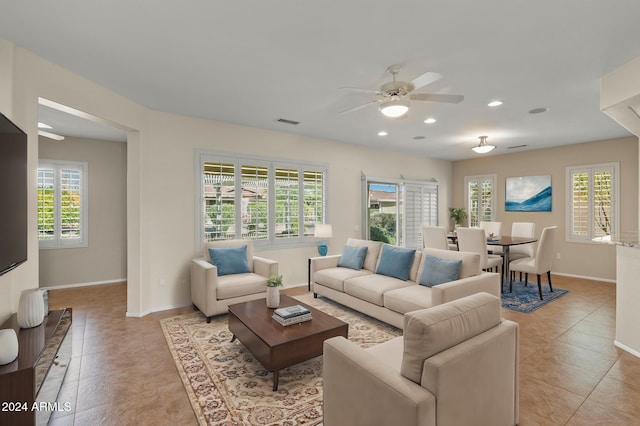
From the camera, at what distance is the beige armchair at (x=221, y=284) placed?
12.7ft

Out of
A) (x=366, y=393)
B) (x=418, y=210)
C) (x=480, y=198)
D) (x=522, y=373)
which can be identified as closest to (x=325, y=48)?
(x=366, y=393)

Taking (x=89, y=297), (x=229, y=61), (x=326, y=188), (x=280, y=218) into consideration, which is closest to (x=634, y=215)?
(x=326, y=188)

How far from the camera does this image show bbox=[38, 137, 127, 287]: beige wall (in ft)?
17.9

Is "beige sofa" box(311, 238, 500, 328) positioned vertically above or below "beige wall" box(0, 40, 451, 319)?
below

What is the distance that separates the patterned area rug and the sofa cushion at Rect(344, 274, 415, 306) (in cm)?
33

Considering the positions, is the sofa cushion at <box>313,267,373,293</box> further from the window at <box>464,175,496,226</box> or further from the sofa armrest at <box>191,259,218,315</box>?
the window at <box>464,175,496,226</box>

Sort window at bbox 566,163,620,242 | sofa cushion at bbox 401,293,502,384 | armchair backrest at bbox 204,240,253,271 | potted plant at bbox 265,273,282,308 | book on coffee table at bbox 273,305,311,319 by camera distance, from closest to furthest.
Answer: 1. sofa cushion at bbox 401,293,502,384
2. book on coffee table at bbox 273,305,311,319
3. potted plant at bbox 265,273,282,308
4. armchair backrest at bbox 204,240,253,271
5. window at bbox 566,163,620,242

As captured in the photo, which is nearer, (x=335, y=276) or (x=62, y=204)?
(x=335, y=276)

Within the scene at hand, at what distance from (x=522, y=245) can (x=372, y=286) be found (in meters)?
4.13

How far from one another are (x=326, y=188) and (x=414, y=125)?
1.98 meters

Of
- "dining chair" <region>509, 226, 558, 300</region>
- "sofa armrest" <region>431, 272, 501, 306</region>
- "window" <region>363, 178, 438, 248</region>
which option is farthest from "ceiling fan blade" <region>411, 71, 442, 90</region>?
"window" <region>363, 178, 438, 248</region>

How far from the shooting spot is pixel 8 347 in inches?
72.1

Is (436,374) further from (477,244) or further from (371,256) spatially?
(477,244)

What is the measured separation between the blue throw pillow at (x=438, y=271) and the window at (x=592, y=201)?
14.7ft
